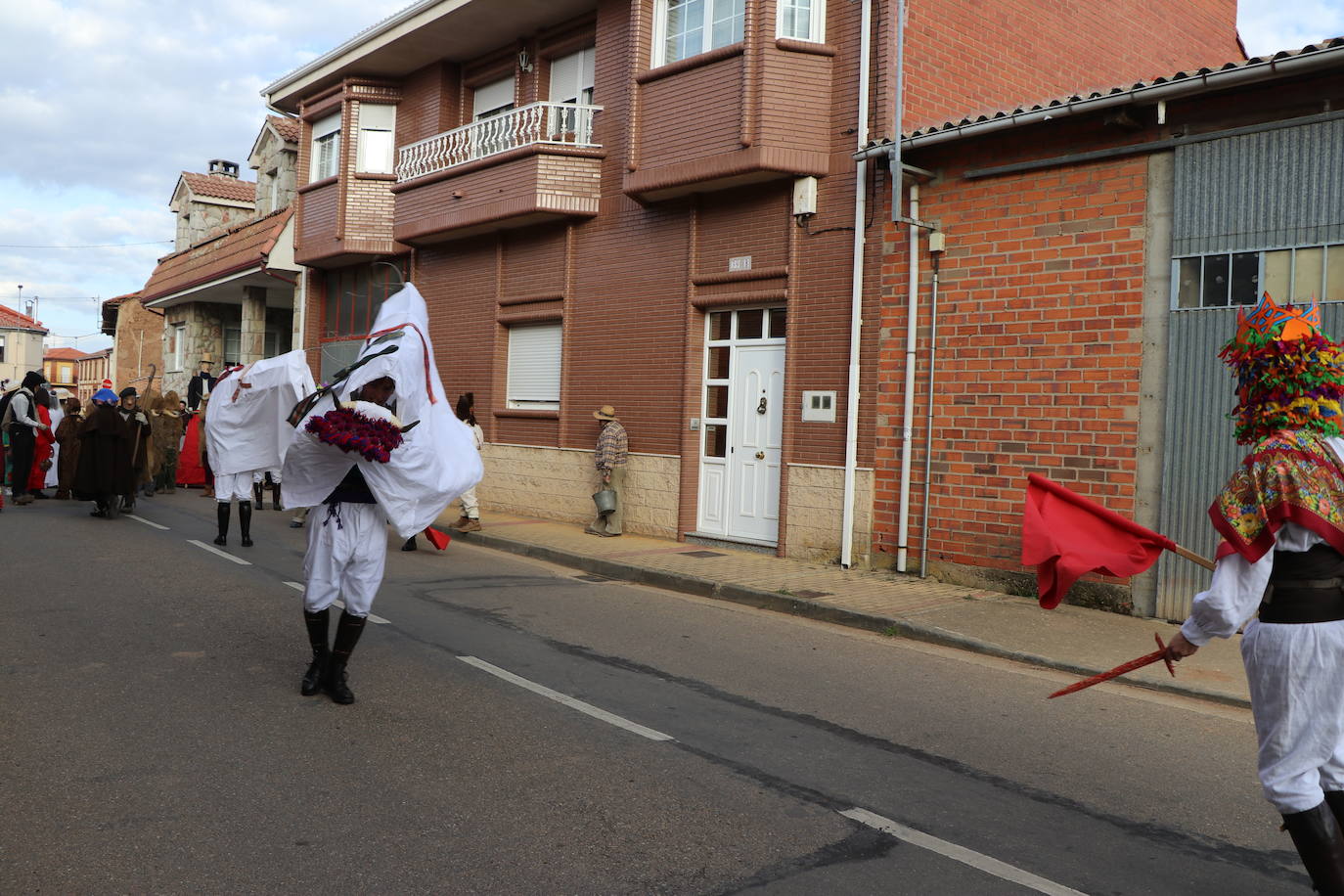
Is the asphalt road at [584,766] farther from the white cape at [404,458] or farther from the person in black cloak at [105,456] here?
the person in black cloak at [105,456]

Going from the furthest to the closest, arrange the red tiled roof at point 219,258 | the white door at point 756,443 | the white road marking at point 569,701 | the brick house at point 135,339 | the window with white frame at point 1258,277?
1. the brick house at point 135,339
2. the red tiled roof at point 219,258
3. the white door at point 756,443
4. the window with white frame at point 1258,277
5. the white road marking at point 569,701

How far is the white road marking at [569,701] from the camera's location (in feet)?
18.1

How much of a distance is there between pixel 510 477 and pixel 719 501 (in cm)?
466

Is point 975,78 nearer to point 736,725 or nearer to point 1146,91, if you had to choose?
point 1146,91

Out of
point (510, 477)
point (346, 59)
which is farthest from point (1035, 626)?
point (346, 59)

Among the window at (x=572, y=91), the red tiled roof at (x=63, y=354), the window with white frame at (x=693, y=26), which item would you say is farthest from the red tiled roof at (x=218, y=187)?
the red tiled roof at (x=63, y=354)

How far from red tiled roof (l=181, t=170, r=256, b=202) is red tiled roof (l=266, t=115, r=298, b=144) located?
6.83 metres

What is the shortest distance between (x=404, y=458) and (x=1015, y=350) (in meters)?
6.56

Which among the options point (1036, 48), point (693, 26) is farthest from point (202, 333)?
point (1036, 48)

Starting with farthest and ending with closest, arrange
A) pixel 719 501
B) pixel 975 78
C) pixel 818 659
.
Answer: pixel 719 501, pixel 975 78, pixel 818 659

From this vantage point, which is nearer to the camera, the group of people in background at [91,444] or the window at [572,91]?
the group of people in background at [91,444]

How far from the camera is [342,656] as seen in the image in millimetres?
5875

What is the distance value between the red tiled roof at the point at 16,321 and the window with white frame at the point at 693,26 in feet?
249

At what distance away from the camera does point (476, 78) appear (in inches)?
734
